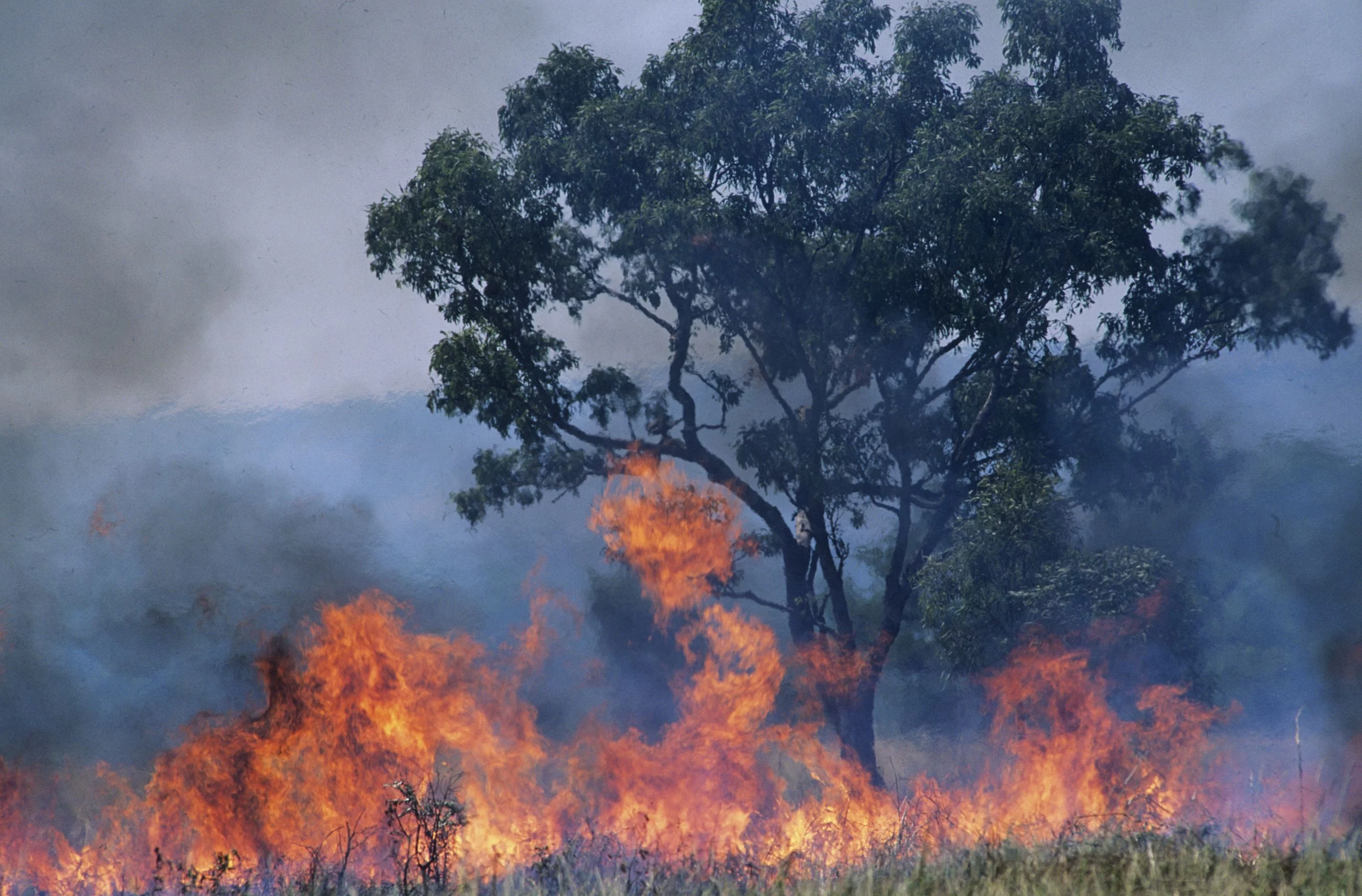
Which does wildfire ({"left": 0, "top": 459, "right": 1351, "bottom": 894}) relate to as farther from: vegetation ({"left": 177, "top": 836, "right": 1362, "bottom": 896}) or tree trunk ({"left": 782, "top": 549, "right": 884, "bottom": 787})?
vegetation ({"left": 177, "top": 836, "right": 1362, "bottom": 896})

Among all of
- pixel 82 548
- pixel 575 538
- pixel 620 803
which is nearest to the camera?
pixel 620 803

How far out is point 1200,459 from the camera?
22469 millimetres

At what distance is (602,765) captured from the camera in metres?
20.1

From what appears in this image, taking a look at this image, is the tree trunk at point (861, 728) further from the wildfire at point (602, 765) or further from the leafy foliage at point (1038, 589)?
the leafy foliage at point (1038, 589)

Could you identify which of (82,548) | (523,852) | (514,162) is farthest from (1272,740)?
(82,548)

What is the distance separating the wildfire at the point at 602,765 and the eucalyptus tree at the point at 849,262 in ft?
4.91

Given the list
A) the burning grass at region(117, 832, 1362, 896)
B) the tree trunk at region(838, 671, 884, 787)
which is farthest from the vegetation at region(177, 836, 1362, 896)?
the tree trunk at region(838, 671, 884, 787)

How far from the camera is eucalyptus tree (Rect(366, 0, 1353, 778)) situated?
19.0 meters

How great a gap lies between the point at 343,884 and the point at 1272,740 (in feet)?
58.3

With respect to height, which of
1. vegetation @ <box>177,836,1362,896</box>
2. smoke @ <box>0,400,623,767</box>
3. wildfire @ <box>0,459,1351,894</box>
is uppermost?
smoke @ <box>0,400,623,767</box>

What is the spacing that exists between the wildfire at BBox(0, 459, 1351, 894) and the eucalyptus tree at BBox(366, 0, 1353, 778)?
4.91 ft

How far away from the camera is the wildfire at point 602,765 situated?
17094mm

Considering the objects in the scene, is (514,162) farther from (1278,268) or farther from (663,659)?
(1278,268)

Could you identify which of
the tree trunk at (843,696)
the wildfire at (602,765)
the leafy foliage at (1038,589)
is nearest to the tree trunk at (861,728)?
the tree trunk at (843,696)
